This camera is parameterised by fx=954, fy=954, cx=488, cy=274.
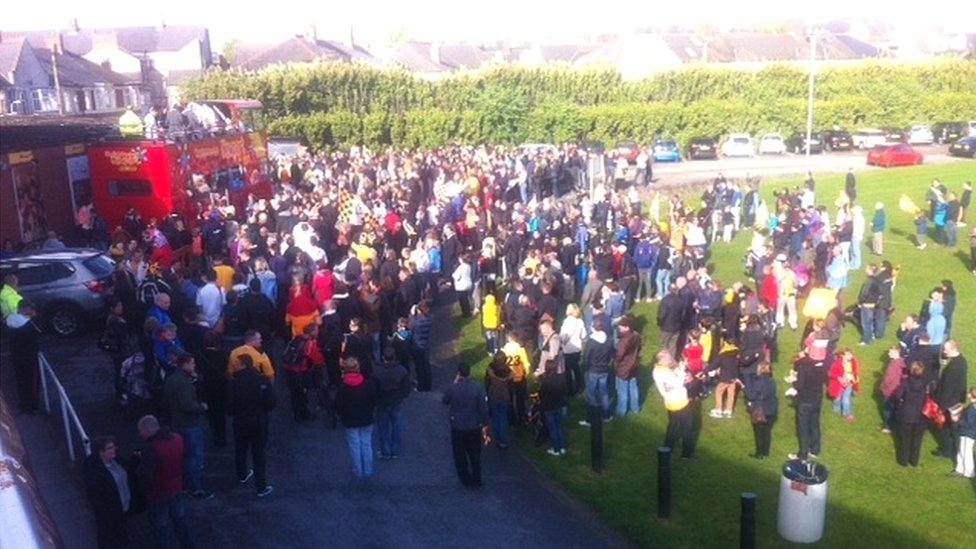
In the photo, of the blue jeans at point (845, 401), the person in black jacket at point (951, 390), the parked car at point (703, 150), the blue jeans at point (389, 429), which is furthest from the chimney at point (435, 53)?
the person in black jacket at point (951, 390)

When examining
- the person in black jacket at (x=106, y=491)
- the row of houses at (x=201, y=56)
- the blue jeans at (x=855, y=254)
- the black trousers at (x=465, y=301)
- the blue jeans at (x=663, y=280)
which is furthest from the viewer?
the row of houses at (x=201, y=56)

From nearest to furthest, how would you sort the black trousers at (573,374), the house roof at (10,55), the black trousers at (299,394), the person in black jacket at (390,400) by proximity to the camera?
the person in black jacket at (390,400), the black trousers at (299,394), the black trousers at (573,374), the house roof at (10,55)

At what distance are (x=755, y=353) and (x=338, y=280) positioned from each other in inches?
270

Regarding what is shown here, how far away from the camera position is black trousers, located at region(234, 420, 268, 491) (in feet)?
35.3

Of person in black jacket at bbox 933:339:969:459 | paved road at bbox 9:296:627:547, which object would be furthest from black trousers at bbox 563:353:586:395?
person in black jacket at bbox 933:339:969:459

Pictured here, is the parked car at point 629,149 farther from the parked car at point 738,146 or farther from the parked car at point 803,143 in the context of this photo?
the parked car at point 803,143

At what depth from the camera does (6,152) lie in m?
22.3

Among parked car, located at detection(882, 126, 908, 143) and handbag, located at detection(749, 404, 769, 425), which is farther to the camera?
parked car, located at detection(882, 126, 908, 143)

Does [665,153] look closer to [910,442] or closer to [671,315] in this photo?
[671,315]

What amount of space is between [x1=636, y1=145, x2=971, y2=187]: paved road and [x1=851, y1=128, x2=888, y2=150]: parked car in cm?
103

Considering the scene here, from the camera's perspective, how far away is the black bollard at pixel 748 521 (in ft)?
31.7

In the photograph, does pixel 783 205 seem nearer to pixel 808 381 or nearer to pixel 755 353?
pixel 755 353

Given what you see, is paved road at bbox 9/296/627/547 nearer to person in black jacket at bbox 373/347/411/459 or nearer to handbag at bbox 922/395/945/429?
person in black jacket at bbox 373/347/411/459

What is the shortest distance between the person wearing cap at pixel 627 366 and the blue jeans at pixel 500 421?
71.4 inches
